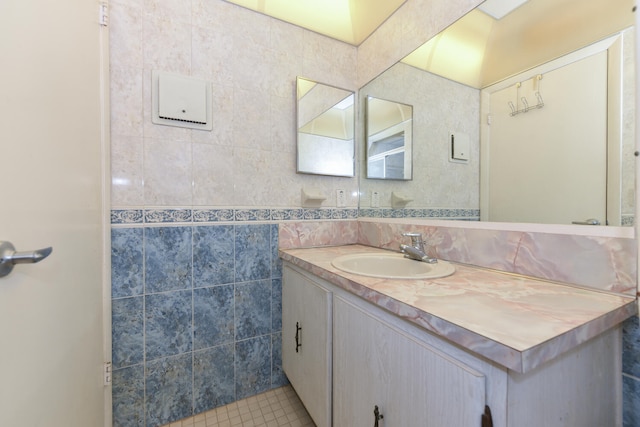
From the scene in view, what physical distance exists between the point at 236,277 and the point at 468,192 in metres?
1.25

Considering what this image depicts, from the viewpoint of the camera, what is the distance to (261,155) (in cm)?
146

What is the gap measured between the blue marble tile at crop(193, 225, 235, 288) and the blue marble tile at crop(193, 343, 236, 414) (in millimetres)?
375

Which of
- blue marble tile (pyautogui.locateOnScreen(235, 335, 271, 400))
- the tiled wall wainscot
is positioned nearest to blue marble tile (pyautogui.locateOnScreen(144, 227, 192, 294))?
the tiled wall wainscot

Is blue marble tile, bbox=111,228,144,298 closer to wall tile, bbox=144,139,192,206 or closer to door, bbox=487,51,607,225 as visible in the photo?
wall tile, bbox=144,139,192,206

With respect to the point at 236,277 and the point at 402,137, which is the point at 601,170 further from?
the point at 236,277

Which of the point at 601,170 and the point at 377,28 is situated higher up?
the point at 377,28

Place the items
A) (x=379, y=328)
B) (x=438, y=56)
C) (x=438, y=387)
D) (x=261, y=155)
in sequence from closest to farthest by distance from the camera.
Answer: (x=438, y=387) → (x=379, y=328) → (x=438, y=56) → (x=261, y=155)

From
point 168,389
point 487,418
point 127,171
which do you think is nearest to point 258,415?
point 168,389

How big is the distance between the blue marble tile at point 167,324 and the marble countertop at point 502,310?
0.85 meters

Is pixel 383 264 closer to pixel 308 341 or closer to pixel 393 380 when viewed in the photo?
pixel 308 341

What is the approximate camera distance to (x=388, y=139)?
1606 millimetres

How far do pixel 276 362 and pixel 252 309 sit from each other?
0.37 meters

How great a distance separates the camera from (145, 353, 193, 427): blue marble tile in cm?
123

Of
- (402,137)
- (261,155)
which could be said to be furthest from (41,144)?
(402,137)
